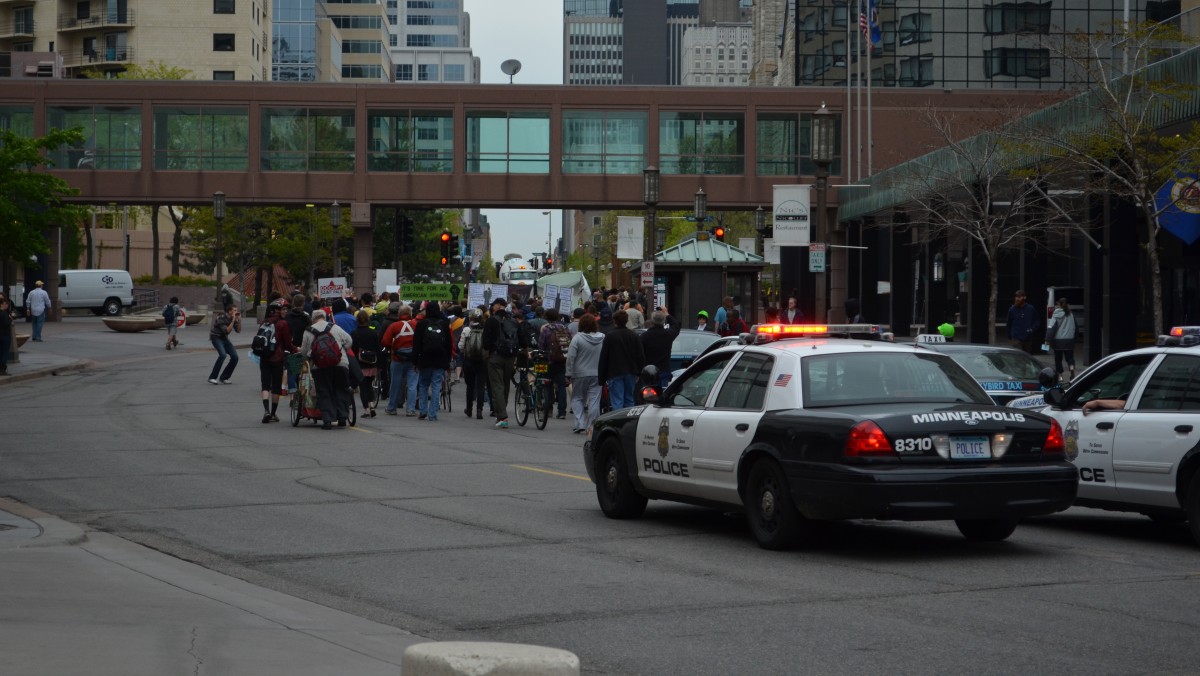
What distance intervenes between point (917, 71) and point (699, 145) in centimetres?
3020

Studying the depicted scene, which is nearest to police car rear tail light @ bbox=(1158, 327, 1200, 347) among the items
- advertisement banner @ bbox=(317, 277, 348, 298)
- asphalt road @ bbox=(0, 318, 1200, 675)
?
asphalt road @ bbox=(0, 318, 1200, 675)

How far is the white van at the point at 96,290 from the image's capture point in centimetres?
7256

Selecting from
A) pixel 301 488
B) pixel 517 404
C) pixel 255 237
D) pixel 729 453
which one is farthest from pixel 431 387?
pixel 255 237

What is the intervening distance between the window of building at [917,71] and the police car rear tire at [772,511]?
77.7 m

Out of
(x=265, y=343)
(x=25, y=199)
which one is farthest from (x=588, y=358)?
(x=25, y=199)

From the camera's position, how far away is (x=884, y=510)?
1009 centimetres

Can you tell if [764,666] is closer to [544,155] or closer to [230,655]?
[230,655]

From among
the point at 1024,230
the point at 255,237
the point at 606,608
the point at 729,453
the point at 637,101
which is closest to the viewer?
the point at 606,608

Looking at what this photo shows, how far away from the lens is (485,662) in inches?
177

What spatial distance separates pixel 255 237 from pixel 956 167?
5900 centimetres

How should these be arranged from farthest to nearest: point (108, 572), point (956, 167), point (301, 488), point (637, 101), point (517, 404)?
point (637, 101) < point (956, 167) < point (517, 404) < point (301, 488) < point (108, 572)

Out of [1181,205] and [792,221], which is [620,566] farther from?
[792,221]

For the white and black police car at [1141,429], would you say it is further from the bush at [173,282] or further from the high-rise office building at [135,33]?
the high-rise office building at [135,33]

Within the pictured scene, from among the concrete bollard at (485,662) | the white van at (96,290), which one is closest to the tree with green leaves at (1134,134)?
the concrete bollard at (485,662)
